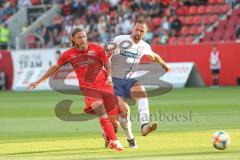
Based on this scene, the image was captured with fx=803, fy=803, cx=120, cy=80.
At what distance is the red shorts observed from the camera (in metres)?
13.5

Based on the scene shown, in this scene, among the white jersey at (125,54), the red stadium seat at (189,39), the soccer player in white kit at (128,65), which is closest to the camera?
the soccer player in white kit at (128,65)

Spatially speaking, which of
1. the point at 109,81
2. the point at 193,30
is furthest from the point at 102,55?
the point at 193,30

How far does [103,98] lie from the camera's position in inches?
537

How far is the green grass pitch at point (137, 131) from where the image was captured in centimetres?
1270

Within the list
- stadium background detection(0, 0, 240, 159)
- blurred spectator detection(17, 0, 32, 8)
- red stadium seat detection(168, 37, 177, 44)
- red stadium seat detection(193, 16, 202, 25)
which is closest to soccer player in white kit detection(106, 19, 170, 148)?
stadium background detection(0, 0, 240, 159)

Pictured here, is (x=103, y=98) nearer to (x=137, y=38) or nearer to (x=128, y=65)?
(x=128, y=65)

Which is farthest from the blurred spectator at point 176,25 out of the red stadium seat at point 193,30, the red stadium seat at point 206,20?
the red stadium seat at point 206,20

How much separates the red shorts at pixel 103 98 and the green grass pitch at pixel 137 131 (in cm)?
71

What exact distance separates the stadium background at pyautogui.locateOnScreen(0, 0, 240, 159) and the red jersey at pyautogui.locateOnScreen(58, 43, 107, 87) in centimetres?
118

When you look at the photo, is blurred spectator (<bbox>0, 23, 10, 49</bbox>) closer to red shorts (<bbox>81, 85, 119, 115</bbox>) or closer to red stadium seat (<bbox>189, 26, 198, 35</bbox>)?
red stadium seat (<bbox>189, 26, 198, 35</bbox>)

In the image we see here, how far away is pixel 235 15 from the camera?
3762cm

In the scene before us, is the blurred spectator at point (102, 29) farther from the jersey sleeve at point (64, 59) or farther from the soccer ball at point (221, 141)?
the soccer ball at point (221, 141)

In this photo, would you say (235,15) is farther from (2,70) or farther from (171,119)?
(171,119)

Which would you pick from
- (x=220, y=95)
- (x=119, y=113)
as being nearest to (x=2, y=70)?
(x=220, y=95)
